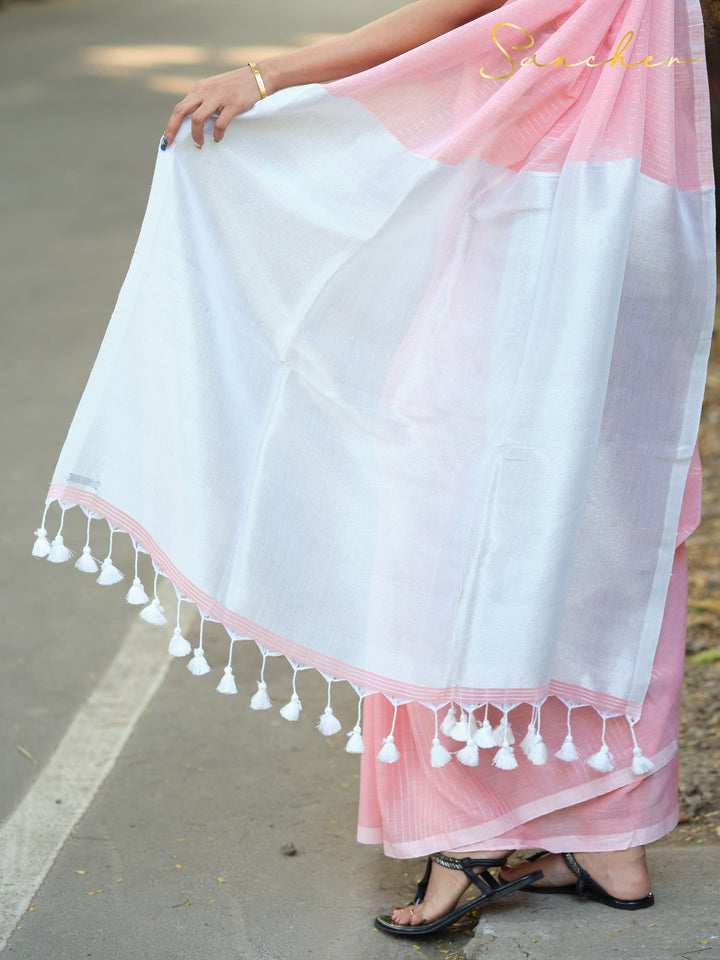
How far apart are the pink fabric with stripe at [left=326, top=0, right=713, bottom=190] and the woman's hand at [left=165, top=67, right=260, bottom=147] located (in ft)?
0.47

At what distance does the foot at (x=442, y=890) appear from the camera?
2.14 metres

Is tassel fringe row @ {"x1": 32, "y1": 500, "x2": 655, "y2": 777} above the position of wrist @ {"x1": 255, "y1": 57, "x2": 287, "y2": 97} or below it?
below

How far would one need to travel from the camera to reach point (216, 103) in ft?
6.57

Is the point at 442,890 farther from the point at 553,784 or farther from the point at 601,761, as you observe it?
the point at 601,761

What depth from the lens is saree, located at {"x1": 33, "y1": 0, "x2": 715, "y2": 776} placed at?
191 cm

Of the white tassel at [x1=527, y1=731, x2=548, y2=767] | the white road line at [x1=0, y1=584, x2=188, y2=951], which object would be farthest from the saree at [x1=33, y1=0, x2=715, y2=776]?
the white road line at [x1=0, y1=584, x2=188, y2=951]

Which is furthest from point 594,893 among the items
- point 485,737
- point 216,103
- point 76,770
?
point 216,103

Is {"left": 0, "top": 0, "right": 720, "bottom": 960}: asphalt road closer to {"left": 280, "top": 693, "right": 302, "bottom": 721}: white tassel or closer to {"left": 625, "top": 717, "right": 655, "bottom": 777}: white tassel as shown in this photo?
{"left": 625, "top": 717, "right": 655, "bottom": 777}: white tassel

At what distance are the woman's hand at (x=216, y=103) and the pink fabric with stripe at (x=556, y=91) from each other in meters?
0.14

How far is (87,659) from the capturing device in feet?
11.0

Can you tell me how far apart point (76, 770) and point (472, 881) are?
1089 millimetres

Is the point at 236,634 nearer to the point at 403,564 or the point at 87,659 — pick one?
the point at 403,564

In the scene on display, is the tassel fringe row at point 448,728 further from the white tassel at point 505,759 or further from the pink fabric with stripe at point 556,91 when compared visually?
the pink fabric with stripe at point 556,91

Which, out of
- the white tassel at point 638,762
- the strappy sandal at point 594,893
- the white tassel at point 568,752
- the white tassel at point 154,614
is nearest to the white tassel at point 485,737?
the white tassel at point 568,752
